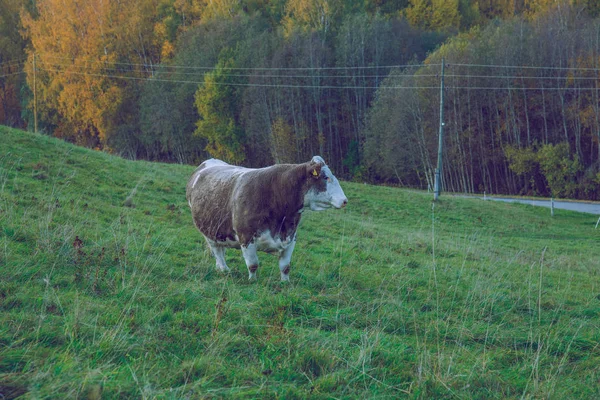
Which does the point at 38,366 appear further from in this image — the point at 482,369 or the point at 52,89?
the point at 52,89

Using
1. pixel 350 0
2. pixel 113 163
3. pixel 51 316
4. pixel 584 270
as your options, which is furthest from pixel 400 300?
pixel 350 0

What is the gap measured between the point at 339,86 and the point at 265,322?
50633mm

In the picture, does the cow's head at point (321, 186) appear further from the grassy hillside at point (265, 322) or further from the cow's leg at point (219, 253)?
the cow's leg at point (219, 253)

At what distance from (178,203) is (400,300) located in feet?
34.2

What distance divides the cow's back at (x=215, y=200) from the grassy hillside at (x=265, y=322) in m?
0.53

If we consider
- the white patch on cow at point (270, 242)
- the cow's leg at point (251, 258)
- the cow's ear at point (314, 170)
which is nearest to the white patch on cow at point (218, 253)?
the cow's leg at point (251, 258)

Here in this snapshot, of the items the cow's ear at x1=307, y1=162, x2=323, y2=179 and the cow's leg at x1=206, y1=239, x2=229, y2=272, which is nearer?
the cow's ear at x1=307, y1=162, x2=323, y2=179

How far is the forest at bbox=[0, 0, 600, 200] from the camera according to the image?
46312 mm

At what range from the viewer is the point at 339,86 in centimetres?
5512

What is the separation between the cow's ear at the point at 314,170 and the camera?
8.06 meters

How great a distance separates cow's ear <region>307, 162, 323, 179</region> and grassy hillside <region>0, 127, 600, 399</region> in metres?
1.50

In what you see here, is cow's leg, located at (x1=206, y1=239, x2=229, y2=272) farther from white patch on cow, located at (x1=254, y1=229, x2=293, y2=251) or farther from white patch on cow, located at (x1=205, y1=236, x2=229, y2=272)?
white patch on cow, located at (x1=254, y1=229, x2=293, y2=251)

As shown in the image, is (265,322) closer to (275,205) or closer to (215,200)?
(275,205)

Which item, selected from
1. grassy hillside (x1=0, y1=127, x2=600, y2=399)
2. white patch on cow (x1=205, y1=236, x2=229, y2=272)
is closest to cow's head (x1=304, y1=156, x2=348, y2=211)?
grassy hillside (x1=0, y1=127, x2=600, y2=399)
